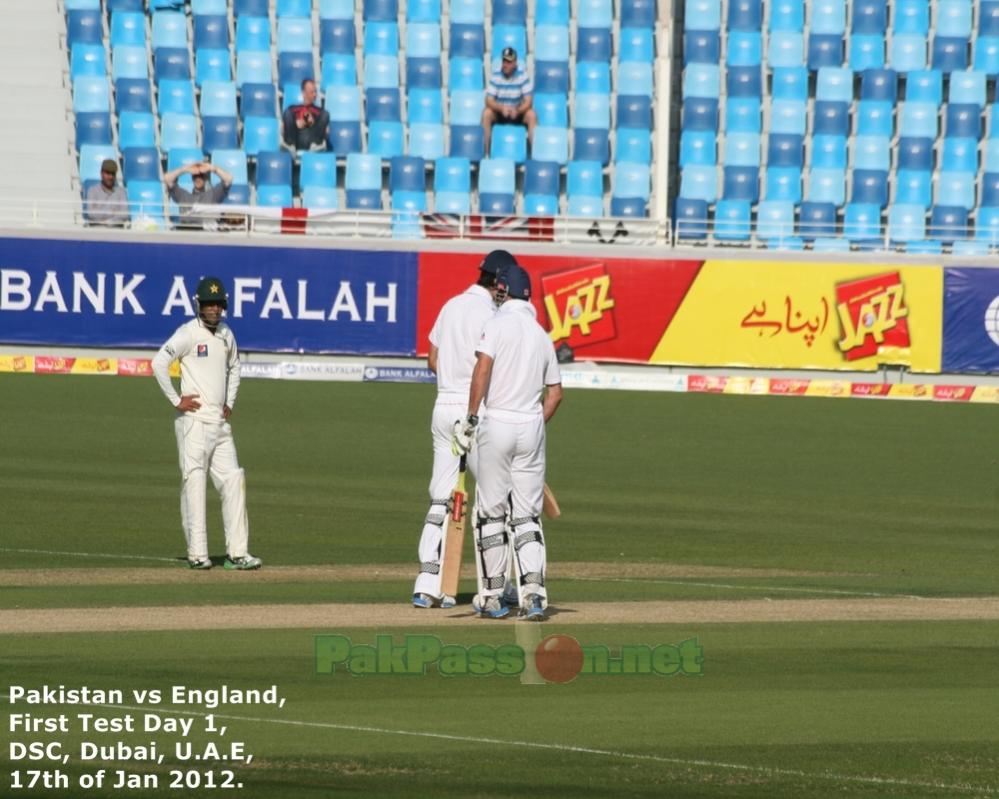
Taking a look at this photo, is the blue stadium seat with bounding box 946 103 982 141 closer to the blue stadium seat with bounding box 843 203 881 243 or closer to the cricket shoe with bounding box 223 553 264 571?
the blue stadium seat with bounding box 843 203 881 243

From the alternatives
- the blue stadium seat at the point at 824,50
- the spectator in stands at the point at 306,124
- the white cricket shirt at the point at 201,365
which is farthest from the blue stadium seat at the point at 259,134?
the white cricket shirt at the point at 201,365

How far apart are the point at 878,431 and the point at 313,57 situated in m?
14.7

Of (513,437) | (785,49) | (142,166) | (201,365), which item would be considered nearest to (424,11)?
(142,166)

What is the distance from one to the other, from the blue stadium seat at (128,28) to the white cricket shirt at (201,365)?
2265 cm

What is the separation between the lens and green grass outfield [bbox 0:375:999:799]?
25.3ft

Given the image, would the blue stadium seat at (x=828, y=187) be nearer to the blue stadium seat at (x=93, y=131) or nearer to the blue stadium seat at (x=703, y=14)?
the blue stadium seat at (x=703, y=14)

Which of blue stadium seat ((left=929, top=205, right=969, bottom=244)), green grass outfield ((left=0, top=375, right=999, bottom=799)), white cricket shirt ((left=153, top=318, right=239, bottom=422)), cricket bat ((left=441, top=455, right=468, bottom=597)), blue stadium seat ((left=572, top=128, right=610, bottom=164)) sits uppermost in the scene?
blue stadium seat ((left=572, top=128, right=610, bottom=164))

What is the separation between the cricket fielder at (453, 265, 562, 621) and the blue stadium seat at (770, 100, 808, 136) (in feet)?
82.2

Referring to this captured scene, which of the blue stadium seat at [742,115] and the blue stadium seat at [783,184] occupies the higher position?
the blue stadium seat at [742,115]

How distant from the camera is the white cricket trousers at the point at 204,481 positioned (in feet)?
43.5

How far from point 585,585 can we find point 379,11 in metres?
Result: 24.0

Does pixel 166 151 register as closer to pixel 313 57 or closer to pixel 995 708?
pixel 313 57

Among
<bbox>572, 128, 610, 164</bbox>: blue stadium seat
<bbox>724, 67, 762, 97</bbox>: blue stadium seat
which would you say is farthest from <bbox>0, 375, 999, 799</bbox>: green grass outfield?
<bbox>724, 67, 762, 97</bbox>: blue stadium seat

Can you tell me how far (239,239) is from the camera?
29.9 m
